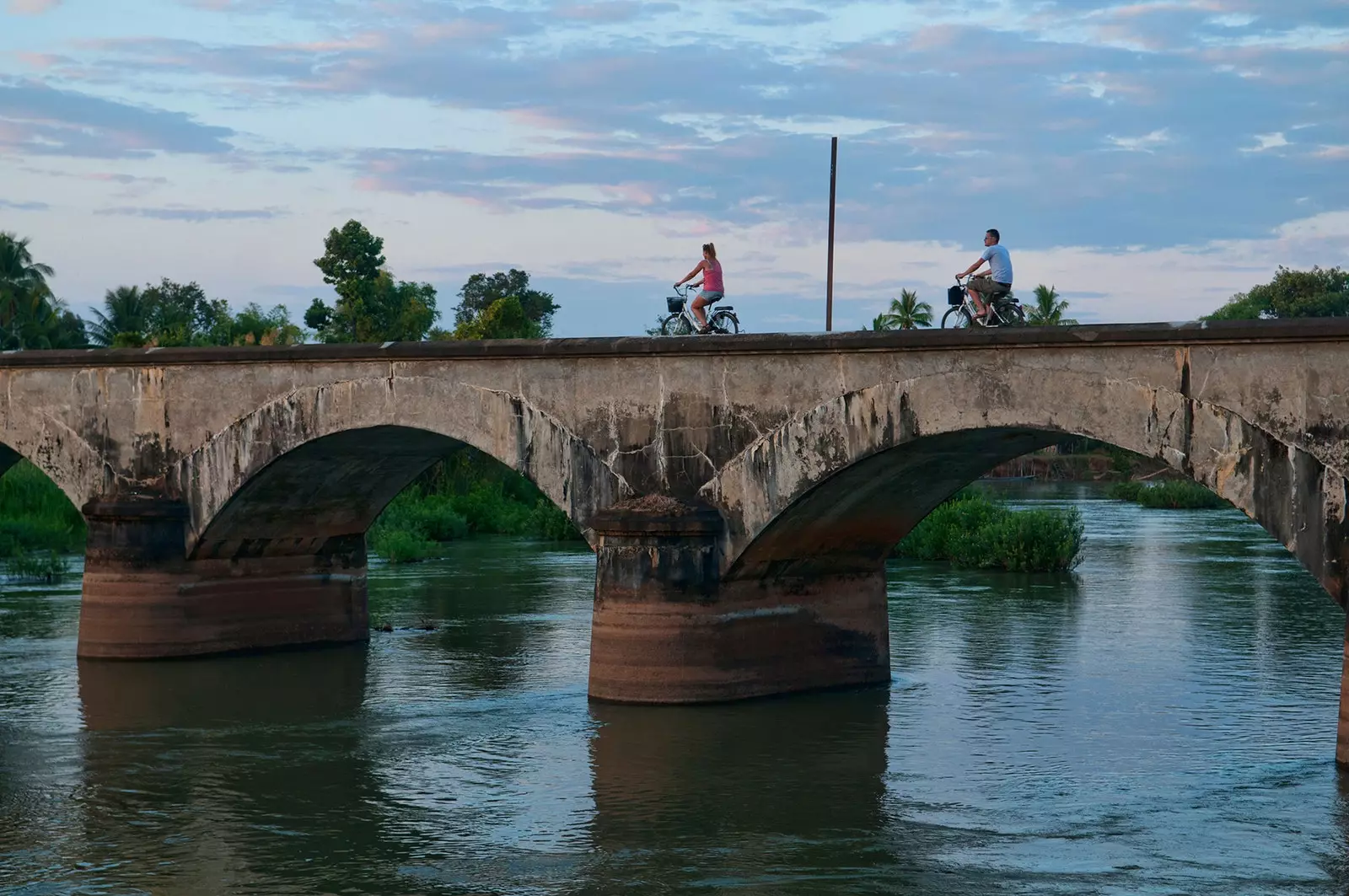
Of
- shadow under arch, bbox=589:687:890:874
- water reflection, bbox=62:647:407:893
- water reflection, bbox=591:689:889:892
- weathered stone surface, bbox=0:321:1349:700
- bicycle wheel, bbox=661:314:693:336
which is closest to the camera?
water reflection, bbox=591:689:889:892

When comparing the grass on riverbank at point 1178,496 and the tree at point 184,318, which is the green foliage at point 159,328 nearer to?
the tree at point 184,318

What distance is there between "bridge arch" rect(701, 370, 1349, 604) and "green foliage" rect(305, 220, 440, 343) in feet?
128

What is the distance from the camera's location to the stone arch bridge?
46.5 feet

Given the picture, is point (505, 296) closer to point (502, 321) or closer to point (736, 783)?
point (502, 321)

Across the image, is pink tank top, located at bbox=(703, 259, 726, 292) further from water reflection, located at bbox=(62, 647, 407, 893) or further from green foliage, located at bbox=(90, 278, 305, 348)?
green foliage, located at bbox=(90, 278, 305, 348)

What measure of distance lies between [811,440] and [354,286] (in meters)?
41.3

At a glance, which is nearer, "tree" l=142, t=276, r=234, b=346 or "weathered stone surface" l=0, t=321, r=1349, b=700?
"weathered stone surface" l=0, t=321, r=1349, b=700

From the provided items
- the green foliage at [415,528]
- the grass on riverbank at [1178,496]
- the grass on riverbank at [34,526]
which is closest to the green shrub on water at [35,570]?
the grass on riverbank at [34,526]

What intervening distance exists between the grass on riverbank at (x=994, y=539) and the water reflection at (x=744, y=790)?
12.5m

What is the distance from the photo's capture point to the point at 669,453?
57.9ft

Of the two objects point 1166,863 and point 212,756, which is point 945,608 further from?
point 1166,863

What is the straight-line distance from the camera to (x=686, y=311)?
19.0 metres

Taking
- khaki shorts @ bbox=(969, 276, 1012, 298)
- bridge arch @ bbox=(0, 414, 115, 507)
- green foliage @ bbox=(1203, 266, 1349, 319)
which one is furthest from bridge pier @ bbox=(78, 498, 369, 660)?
green foliage @ bbox=(1203, 266, 1349, 319)

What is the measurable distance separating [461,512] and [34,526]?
10.2 m
